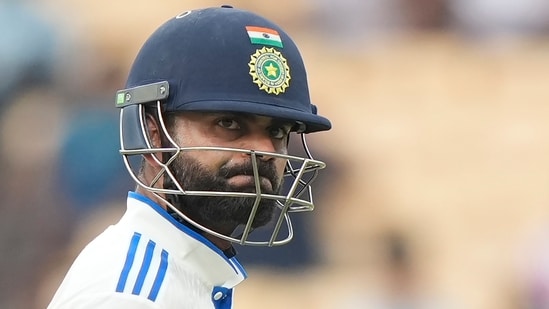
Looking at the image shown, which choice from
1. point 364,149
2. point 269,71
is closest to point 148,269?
point 269,71

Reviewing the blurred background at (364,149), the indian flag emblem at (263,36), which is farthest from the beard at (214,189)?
the blurred background at (364,149)

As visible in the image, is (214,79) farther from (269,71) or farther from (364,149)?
(364,149)

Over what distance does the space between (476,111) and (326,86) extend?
0.75 meters

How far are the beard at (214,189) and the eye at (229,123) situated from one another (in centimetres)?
7

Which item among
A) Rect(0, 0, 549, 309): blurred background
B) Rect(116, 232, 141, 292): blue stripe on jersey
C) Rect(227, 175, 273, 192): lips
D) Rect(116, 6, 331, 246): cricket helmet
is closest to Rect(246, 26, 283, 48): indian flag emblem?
Rect(116, 6, 331, 246): cricket helmet

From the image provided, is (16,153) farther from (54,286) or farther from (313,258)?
(313,258)

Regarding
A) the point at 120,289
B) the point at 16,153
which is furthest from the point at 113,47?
the point at 120,289

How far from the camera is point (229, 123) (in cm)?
175

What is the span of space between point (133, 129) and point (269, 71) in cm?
24

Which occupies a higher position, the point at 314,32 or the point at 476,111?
the point at 314,32

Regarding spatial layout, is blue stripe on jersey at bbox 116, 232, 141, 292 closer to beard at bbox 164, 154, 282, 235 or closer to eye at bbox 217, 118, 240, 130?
beard at bbox 164, 154, 282, 235

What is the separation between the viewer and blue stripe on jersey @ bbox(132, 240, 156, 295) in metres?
1.51

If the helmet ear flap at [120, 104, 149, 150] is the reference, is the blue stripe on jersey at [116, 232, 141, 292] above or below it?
below

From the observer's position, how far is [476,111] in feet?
17.5
